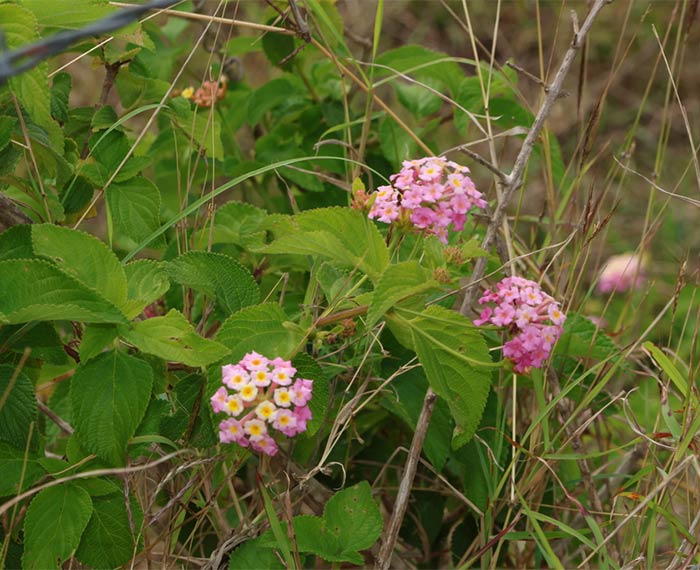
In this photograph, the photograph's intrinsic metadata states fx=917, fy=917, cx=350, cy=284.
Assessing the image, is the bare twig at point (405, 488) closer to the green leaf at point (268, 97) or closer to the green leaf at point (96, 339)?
the green leaf at point (96, 339)

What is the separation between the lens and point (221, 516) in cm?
119

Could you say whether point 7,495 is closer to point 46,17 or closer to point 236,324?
point 236,324

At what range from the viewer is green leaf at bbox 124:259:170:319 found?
0.99 m

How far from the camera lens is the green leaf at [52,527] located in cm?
94

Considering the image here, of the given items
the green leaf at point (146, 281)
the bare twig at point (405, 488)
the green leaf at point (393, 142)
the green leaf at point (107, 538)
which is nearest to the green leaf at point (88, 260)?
the green leaf at point (146, 281)

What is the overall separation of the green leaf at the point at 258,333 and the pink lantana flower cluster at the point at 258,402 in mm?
60

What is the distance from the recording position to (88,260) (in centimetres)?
97

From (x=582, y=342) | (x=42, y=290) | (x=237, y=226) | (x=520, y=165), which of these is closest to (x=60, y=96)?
(x=237, y=226)

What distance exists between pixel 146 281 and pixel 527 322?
42cm

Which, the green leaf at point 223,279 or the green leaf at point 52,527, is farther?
the green leaf at point 223,279

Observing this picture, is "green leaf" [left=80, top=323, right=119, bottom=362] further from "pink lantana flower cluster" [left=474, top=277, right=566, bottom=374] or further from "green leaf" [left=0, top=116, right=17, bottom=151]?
"pink lantana flower cluster" [left=474, top=277, right=566, bottom=374]

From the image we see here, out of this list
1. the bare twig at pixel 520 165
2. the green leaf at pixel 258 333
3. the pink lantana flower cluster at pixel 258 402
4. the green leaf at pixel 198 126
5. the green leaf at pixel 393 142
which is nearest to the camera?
the pink lantana flower cluster at pixel 258 402

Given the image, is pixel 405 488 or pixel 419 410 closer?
pixel 405 488

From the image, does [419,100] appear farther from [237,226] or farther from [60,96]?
[60,96]
